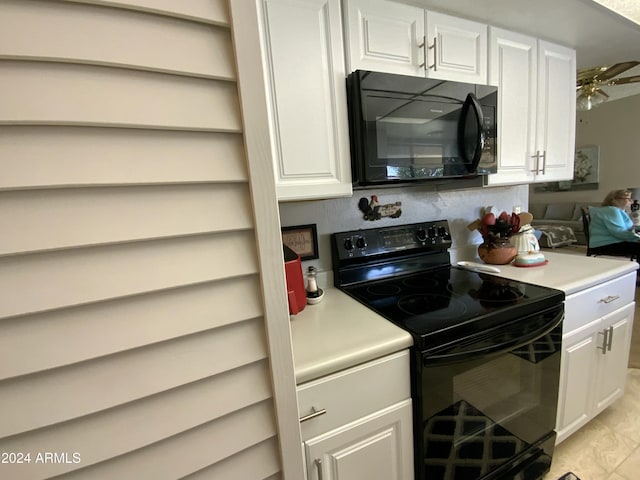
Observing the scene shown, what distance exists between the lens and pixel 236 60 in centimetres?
47

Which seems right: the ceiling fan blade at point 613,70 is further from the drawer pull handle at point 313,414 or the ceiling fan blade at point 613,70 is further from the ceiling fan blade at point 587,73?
the drawer pull handle at point 313,414

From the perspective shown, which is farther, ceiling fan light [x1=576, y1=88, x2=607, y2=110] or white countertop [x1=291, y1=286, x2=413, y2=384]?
ceiling fan light [x1=576, y1=88, x2=607, y2=110]

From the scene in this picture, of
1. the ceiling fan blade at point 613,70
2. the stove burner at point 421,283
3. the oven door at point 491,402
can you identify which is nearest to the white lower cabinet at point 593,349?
the oven door at point 491,402

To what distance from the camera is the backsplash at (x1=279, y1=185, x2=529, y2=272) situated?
1.39m

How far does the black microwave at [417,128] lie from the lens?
1060 mm

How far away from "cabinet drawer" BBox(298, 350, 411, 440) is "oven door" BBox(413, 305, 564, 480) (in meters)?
0.06

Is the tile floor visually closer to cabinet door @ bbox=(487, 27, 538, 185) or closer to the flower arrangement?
the flower arrangement

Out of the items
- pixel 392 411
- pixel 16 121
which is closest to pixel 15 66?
pixel 16 121

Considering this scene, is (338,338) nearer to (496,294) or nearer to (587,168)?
(496,294)

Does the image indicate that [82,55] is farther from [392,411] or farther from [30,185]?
[392,411]

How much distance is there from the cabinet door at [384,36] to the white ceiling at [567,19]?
0.09m

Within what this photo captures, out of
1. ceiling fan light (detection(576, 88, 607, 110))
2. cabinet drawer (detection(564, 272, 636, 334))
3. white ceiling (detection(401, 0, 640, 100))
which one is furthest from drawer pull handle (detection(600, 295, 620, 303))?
ceiling fan light (detection(576, 88, 607, 110))

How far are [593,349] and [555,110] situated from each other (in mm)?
1294

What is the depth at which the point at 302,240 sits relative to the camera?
4.48ft
